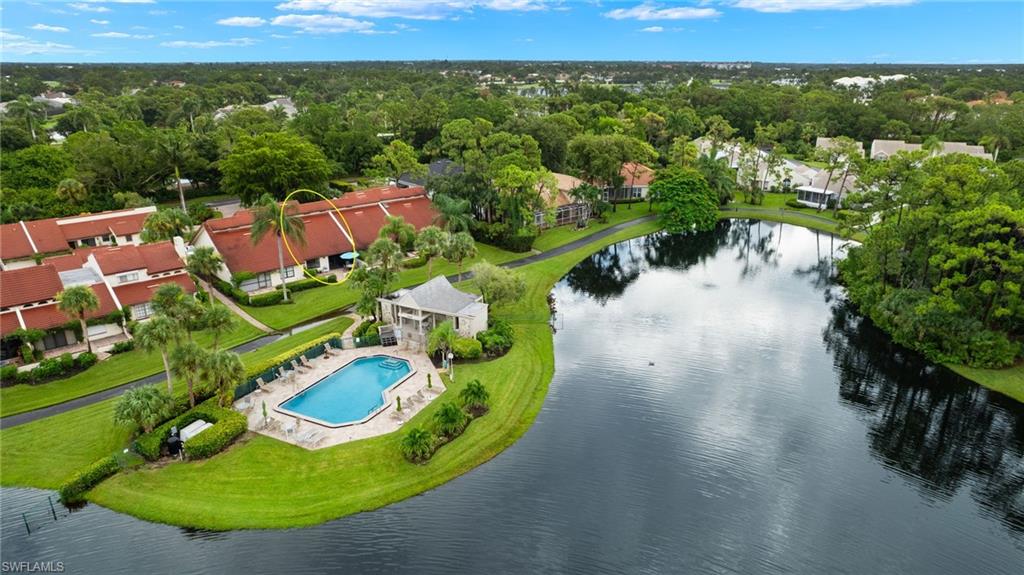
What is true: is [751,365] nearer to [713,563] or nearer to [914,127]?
[713,563]

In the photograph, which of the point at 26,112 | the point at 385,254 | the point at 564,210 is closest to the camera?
the point at 385,254

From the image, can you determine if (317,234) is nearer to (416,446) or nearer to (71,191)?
(71,191)

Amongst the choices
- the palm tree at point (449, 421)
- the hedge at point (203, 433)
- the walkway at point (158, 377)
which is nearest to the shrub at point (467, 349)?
the palm tree at point (449, 421)

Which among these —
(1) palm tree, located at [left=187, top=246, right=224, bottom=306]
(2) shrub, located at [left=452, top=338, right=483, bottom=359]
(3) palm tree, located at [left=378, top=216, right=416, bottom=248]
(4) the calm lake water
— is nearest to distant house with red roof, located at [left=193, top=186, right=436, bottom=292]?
(3) palm tree, located at [left=378, top=216, right=416, bottom=248]

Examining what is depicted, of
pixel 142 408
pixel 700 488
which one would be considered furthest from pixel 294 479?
pixel 700 488

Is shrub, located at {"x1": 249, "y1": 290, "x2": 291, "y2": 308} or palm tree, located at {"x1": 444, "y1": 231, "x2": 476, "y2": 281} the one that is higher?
palm tree, located at {"x1": 444, "y1": 231, "x2": 476, "y2": 281}

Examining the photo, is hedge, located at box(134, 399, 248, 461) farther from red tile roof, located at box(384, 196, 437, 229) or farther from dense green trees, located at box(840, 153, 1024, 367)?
dense green trees, located at box(840, 153, 1024, 367)
